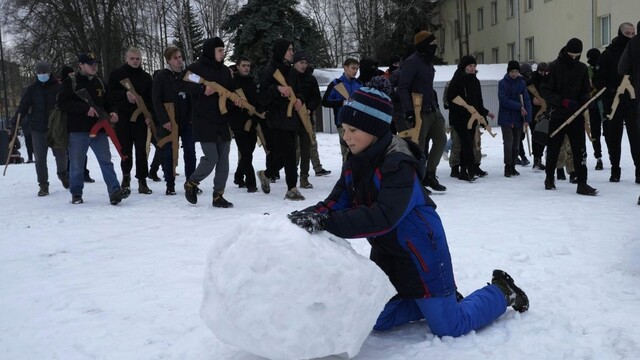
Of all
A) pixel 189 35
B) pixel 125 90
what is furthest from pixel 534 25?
pixel 125 90

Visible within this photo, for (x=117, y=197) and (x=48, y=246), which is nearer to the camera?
(x=48, y=246)

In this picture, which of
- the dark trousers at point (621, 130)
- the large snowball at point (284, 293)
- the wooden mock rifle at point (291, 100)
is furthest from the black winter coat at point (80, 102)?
the dark trousers at point (621, 130)

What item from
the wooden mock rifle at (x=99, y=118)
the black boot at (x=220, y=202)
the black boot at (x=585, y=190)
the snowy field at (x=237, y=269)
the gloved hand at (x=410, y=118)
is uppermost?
the wooden mock rifle at (x=99, y=118)

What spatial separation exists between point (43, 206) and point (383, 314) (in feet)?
20.2

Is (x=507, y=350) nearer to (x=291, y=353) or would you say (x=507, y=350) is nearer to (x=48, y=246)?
(x=291, y=353)

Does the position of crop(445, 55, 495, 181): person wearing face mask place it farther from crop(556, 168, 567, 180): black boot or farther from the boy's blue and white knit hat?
the boy's blue and white knit hat

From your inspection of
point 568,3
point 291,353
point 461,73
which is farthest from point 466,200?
point 568,3

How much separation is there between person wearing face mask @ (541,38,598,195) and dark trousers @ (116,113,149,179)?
5396 millimetres

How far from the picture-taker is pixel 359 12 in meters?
42.4

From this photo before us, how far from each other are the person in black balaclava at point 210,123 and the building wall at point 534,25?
20.1 meters

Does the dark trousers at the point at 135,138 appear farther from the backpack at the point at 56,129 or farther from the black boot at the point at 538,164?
the black boot at the point at 538,164

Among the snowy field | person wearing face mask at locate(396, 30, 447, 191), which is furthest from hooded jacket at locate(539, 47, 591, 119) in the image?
person wearing face mask at locate(396, 30, 447, 191)

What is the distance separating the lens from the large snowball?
255 centimetres

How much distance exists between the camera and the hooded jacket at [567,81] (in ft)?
24.7
